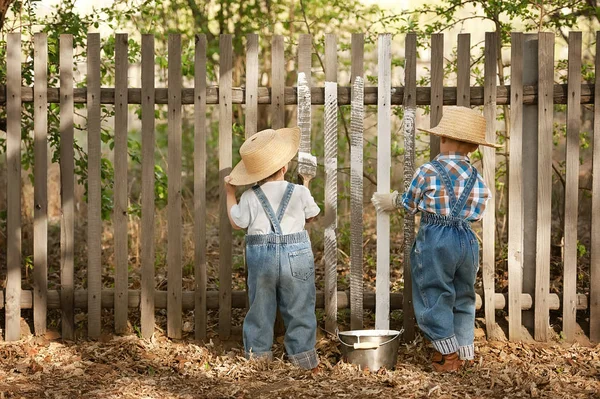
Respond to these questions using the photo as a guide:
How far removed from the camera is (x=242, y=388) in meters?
4.21

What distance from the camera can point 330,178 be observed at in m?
4.96

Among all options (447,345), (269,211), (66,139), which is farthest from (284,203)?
(66,139)

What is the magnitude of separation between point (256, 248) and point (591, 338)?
2.36 m

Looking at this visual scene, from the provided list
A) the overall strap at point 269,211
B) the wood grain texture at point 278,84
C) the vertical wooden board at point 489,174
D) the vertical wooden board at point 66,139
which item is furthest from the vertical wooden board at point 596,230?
the vertical wooden board at point 66,139

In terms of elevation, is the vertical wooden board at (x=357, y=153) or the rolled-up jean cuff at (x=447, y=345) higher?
the vertical wooden board at (x=357, y=153)

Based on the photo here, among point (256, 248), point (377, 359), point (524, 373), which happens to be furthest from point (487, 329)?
point (256, 248)

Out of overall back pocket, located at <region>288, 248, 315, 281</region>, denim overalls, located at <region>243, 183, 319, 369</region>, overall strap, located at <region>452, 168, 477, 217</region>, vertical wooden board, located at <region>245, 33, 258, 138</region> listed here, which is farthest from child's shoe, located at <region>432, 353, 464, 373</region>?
vertical wooden board, located at <region>245, 33, 258, 138</region>

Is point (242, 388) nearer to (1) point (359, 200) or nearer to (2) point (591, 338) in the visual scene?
(1) point (359, 200)

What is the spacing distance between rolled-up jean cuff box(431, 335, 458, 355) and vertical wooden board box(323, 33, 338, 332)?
31.1 inches

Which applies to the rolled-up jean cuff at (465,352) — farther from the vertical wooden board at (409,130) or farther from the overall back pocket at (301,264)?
the overall back pocket at (301,264)

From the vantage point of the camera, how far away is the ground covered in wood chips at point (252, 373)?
13.7ft

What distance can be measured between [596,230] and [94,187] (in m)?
3.32

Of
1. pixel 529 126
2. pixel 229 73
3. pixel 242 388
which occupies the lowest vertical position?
pixel 242 388

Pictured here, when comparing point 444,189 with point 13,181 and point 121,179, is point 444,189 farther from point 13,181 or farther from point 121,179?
point 13,181
